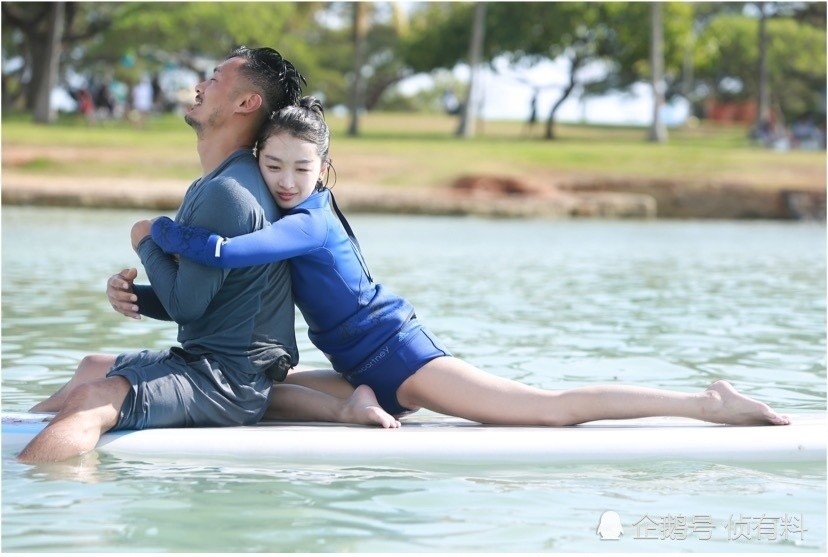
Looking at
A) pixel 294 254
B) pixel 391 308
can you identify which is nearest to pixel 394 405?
pixel 391 308

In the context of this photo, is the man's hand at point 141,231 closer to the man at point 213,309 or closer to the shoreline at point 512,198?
the man at point 213,309

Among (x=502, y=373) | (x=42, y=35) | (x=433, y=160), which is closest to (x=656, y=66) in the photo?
(x=433, y=160)

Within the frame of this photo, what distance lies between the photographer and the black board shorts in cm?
376

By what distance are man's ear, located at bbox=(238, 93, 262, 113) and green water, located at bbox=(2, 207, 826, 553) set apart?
1.01m

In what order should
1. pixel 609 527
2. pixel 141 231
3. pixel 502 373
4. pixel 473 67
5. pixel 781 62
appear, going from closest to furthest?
pixel 609 527
pixel 141 231
pixel 502 373
pixel 473 67
pixel 781 62

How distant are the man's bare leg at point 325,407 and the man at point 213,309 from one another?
135 millimetres

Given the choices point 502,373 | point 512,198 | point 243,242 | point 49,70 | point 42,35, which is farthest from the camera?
point 42,35

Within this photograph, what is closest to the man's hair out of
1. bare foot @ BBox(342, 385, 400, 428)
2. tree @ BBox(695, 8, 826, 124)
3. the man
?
the man

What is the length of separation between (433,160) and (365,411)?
61.8 ft

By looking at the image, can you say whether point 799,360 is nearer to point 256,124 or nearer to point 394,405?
point 394,405

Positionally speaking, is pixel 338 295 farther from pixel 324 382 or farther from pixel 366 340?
pixel 324 382

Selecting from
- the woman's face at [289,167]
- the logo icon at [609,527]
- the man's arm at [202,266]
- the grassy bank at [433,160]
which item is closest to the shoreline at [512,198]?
the grassy bank at [433,160]

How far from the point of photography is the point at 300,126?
3.75 m

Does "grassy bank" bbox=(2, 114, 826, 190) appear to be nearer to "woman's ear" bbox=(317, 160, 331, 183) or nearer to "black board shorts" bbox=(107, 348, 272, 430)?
"woman's ear" bbox=(317, 160, 331, 183)
